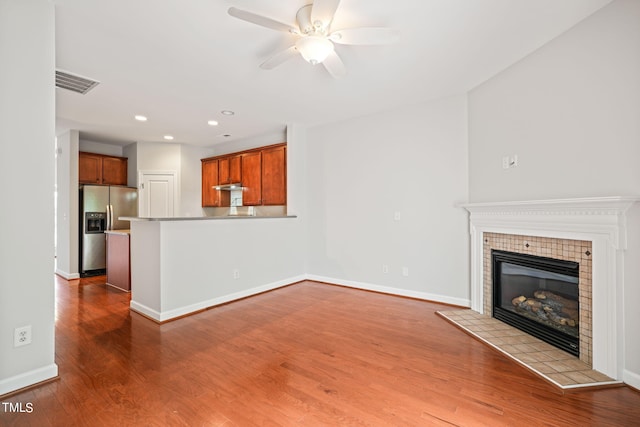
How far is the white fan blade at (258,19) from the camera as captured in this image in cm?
180

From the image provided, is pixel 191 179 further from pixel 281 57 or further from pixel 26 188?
pixel 281 57

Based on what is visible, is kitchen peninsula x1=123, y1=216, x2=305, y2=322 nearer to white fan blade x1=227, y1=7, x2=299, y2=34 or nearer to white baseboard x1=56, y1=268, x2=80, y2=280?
white fan blade x1=227, y1=7, x2=299, y2=34

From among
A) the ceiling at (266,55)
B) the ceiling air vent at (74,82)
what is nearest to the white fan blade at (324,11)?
the ceiling at (266,55)

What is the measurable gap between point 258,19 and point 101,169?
18.6 ft

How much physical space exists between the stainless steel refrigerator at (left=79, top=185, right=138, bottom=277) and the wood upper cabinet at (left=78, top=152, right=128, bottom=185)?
367mm

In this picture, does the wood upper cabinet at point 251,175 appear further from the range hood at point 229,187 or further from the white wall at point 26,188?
the white wall at point 26,188

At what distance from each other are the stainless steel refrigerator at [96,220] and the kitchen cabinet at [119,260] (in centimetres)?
88

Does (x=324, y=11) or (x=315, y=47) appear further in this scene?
(x=315, y=47)

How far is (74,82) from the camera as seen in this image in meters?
3.23

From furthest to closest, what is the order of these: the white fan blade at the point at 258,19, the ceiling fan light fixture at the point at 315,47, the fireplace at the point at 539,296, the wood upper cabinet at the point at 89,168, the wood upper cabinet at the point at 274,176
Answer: the wood upper cabinet at the point at 89,168
the wood upper cabinet at the point at 274,176
the fireplace at the point at 539,296
the ceiling fan light fixture at the point at 315,47
the white fan blade at the point at 258,19

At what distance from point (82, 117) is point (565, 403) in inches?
250

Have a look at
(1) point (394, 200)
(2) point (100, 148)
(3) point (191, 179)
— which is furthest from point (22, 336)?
(2) point (100, 148)

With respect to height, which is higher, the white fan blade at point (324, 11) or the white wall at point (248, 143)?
the white wall at point (248, 143)

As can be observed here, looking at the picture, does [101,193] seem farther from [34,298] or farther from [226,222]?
[34,298]
